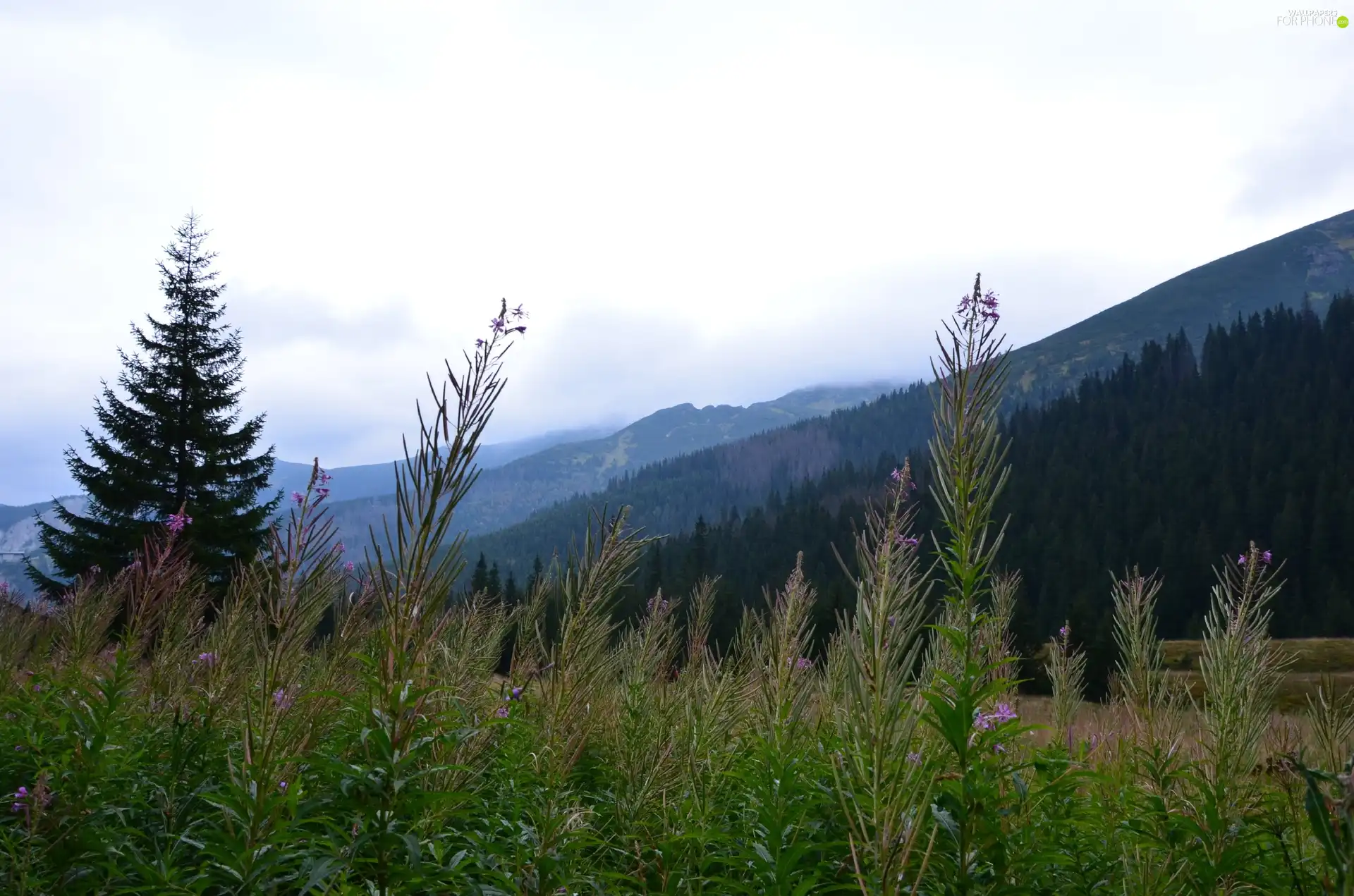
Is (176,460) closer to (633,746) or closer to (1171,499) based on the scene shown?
(633,746)

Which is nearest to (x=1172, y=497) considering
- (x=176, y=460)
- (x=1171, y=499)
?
(x=1171, y=499)

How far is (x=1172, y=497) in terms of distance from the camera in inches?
3396

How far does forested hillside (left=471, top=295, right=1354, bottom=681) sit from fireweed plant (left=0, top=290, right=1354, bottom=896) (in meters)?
42.8

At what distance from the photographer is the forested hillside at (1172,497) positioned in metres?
69.9

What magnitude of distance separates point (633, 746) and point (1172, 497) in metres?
100

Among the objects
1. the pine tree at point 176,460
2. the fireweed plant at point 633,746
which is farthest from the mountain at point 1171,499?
the fireweed plant at point 633,746

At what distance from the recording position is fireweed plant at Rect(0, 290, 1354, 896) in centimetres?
209

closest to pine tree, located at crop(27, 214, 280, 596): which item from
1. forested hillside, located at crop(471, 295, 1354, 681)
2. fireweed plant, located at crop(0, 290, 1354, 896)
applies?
fireweed plant, located at crop(0, 290, 1354, 896)

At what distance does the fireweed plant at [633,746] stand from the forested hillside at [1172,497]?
42.8 metres

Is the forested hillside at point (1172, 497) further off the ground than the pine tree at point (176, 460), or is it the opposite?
the pine tree at point (176, 460)

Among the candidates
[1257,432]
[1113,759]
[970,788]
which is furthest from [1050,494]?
[970,788]

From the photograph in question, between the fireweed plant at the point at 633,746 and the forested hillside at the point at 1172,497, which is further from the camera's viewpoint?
the forested hillside at the point at 1172,497

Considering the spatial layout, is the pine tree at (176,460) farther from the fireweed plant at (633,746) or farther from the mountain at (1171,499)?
the mountain at (1171,499)

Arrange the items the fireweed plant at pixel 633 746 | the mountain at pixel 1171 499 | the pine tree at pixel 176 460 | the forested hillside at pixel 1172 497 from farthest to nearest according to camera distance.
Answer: the forested hillside at pixel 1172 497 < the mountain at pixel 1171 499 < the pine tree at pixel 176 460 < the fireweed plant at pixel 633 746
